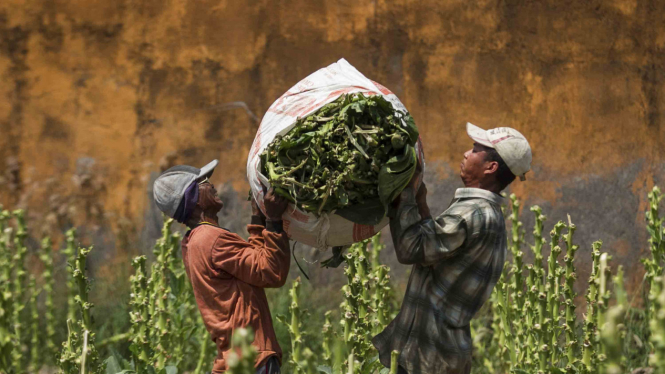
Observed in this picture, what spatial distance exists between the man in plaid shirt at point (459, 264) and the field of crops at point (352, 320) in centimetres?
31

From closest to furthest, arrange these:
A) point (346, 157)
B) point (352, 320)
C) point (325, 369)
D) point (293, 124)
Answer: point (346, 157), point (293, 124), point (352, 320), point (325, 369)

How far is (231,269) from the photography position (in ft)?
11.0

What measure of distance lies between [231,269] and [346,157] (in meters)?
0.77

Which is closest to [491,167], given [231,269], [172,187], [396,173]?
[396,173]

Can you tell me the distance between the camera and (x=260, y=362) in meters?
3.34

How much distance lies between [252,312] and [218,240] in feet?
1.12

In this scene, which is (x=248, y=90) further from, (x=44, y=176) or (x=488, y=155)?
(x=488, y=155)

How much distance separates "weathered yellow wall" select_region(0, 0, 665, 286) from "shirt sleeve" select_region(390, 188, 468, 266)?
339cm

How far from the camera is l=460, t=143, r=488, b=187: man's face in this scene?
3412mm

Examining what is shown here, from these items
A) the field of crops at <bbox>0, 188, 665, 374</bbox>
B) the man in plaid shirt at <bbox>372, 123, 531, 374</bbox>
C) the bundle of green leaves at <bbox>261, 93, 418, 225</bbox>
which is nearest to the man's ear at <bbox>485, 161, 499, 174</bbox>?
the man in plaid shirt at <bbox>372, 123, 531, 374</bbox>

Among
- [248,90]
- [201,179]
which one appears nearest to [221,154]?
[248,90]

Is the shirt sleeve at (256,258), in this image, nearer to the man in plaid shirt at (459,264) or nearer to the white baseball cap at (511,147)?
the man in plaid shirt at (459,264)

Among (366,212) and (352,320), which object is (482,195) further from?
(352,320)

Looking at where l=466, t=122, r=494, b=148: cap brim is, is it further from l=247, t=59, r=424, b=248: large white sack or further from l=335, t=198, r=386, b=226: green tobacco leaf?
l=335, t=198, r=386, b=226: green tobacco leaf
